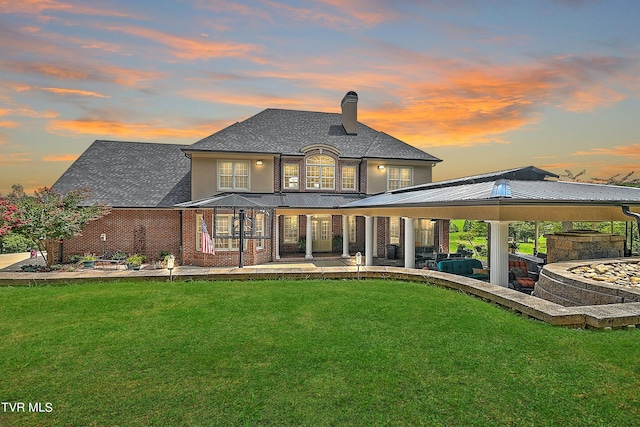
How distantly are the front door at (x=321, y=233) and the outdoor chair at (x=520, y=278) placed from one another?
1263 centimetres

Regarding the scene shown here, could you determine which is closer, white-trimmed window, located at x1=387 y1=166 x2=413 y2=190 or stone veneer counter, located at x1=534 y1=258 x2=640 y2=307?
stone veneer counter, located at x1=534 y1=258 x2=640 y2=307

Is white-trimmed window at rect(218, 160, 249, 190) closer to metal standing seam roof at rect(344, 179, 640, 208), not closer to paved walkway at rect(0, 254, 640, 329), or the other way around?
paved walkway at rect(0, 254, 640, 329)

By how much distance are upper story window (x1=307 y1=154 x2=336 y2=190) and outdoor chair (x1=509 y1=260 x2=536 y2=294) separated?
1296 cm

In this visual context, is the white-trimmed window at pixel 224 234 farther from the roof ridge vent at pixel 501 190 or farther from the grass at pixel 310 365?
the roof ridge vent at pixel 501 190

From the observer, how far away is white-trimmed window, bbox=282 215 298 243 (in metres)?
22.5

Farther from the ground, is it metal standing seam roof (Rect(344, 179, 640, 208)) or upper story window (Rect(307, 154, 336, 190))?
upper story window (Rect(307, 154, 336, 190))

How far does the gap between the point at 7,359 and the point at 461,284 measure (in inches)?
328

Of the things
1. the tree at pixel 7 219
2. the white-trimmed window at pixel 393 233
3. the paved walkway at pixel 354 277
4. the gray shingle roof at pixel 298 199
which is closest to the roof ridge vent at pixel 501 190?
the paved walkway at pixel 354 277

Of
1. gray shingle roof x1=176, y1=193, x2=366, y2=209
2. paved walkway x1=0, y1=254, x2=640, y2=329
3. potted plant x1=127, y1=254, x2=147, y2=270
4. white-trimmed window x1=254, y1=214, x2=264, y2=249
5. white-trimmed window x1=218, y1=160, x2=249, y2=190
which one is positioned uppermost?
white-trimmed window x1=218, y1=160, x2=249, y2=190

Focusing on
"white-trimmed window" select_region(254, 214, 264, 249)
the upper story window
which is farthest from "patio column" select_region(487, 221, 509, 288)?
the upper story window

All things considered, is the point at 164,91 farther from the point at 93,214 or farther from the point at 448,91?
the point at 448,91

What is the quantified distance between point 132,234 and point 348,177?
1415 centimetres

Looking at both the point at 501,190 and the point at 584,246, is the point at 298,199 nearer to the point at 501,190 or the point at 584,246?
the point at 501,190

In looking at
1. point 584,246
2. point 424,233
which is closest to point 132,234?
point 424,233
